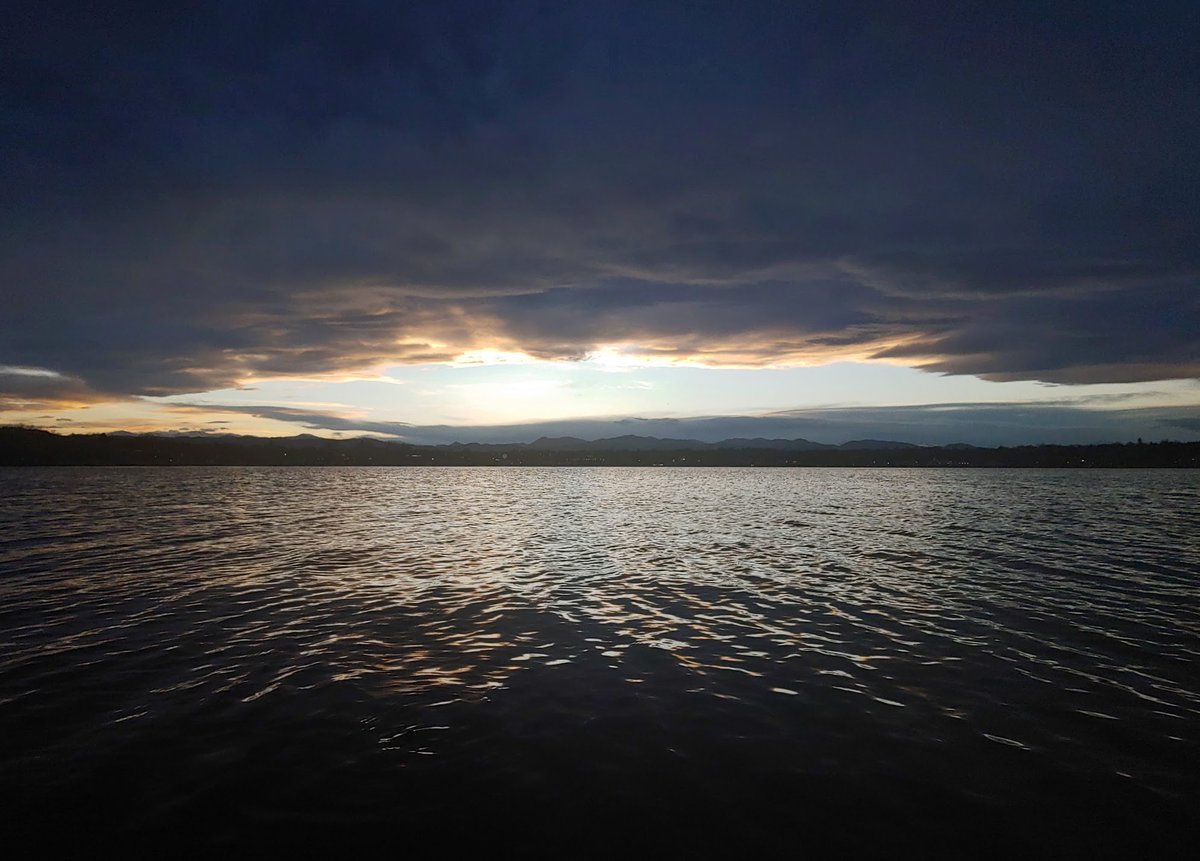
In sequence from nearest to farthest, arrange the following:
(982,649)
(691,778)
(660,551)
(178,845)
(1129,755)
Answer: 1. (178,845)
2. (691,778)
3. (1129,755)
4. (982,649)
5. (660,551)

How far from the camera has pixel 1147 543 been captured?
46.7 metres

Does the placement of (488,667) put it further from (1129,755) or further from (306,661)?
(1129,755)

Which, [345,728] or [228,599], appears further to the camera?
[228,599]

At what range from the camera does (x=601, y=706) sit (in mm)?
15258

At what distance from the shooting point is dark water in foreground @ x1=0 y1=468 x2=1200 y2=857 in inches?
407

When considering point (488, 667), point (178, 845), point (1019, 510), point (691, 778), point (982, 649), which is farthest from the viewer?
point (1019, 510)

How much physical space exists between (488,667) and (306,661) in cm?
553

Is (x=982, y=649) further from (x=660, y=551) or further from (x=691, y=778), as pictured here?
(x=660, y=551)

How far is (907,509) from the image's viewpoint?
82.5 m

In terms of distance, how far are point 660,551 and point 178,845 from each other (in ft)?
115

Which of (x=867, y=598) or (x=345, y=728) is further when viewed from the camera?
(x=867, y=598)

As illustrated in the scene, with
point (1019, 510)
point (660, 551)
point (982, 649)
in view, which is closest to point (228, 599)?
point (660, 551)

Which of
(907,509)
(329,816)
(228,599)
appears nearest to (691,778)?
(329,816)

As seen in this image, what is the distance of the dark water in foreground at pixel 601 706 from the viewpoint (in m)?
10.3
